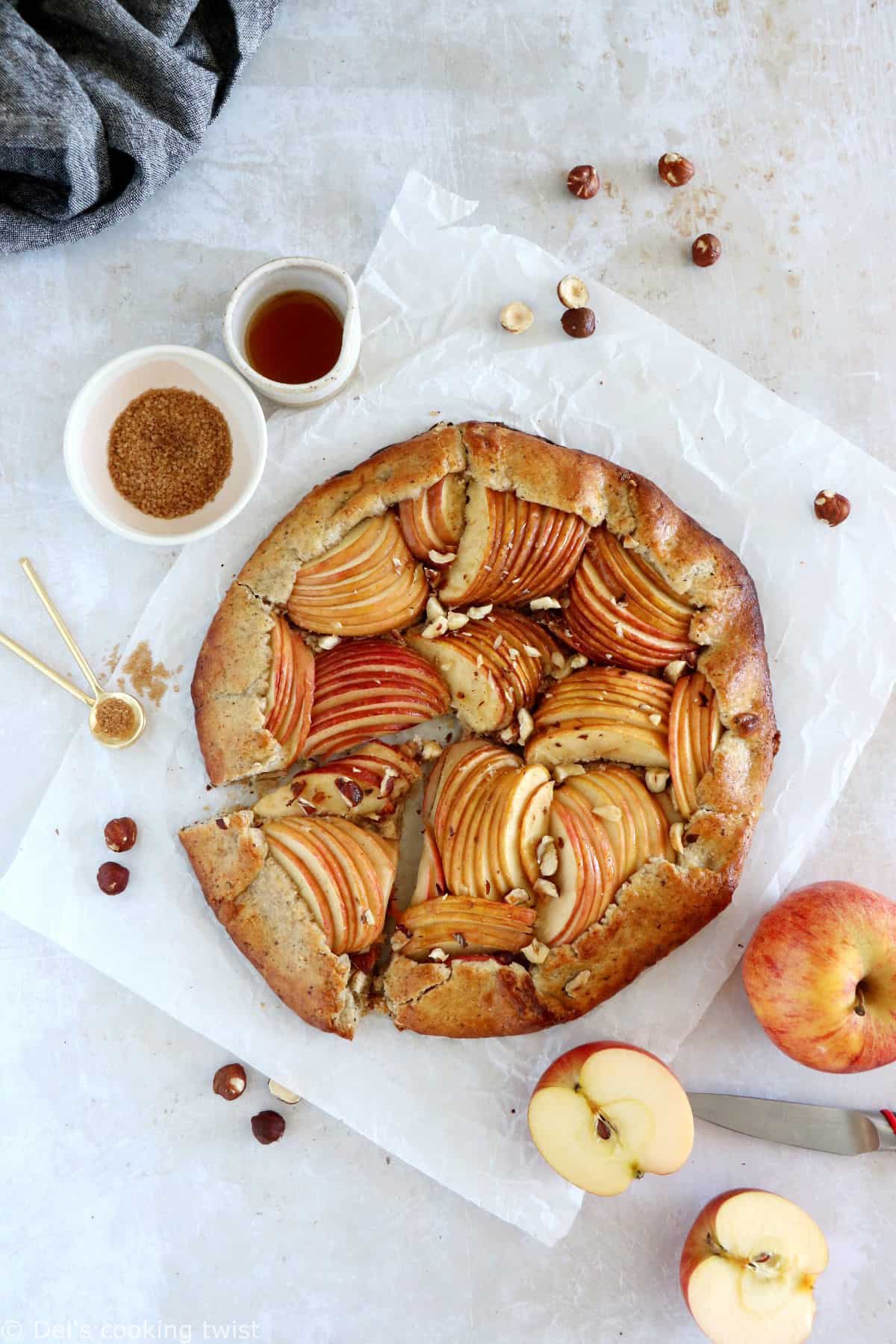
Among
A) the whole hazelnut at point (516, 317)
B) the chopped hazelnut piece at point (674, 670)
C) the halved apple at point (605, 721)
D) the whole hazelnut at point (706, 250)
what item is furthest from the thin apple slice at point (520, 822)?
the whole hazelnut at point (706, 250)

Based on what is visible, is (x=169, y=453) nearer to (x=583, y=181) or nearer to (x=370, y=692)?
(x=370, y=692)

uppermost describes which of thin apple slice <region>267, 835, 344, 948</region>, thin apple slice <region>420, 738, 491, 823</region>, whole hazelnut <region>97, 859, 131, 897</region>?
thin apple slice <region>420, 738, 491, 823</region>

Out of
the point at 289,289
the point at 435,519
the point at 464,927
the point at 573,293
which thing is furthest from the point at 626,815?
the point at 289,289

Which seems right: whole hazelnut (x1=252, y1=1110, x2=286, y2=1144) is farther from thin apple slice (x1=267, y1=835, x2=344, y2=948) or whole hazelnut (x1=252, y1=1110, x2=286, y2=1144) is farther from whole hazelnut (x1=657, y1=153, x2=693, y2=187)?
whole hazelnut (x1=657, y1=153, x2=693, y2=187)

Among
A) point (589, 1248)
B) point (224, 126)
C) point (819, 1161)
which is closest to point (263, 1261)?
Result: point (589, 1248)

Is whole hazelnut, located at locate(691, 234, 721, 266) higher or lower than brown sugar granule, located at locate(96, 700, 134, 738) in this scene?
higher

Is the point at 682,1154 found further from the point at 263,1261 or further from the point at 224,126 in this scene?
the point at 224,126

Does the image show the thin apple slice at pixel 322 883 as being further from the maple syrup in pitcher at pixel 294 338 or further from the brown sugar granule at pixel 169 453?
the maple syrup in pitcher at pixel 294 338

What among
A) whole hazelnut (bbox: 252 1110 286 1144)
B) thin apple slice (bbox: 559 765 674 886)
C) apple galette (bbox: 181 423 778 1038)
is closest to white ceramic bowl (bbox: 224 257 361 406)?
apple galette (bbox: 181 423 778 1038)

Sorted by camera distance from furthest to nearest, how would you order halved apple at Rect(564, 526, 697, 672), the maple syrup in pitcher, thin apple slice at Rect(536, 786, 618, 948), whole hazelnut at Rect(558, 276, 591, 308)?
whole hazelnut at Rect(558, 276, 591, 308), the maple syrup in pitcher, halved apple at Rect(564, 526, 697, 672), thin apple slice at Rect(536, 786, 618, 948)
